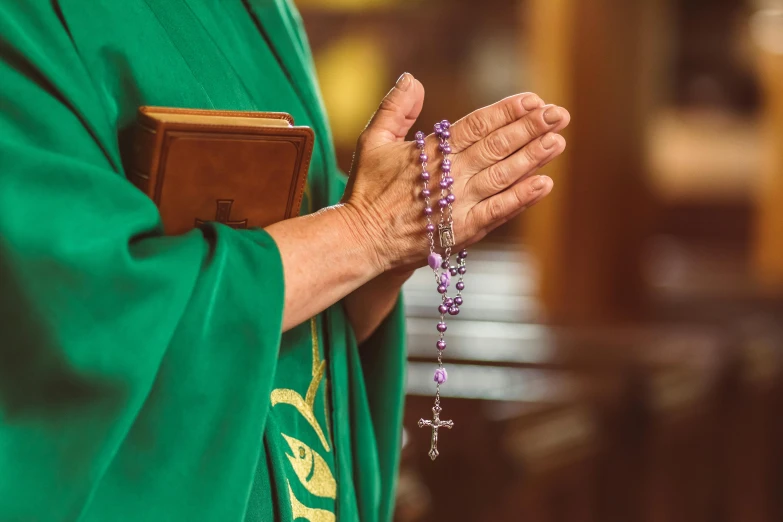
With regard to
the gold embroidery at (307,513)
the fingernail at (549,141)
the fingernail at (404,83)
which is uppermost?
the fingernail at (404,83)

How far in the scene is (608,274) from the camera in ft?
21.1

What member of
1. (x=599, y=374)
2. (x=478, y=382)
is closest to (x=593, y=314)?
(x=599, y=374)

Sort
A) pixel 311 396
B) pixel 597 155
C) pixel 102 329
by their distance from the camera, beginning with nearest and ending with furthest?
pixel 102 329 < pixel 311 396 < pixel 597 155

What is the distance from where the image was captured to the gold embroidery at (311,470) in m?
1.20

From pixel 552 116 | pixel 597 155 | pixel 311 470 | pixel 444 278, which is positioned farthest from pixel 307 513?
pixel 597 155

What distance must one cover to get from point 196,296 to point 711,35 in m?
10.4

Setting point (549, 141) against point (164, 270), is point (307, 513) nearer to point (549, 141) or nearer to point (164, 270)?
point (164, 270)

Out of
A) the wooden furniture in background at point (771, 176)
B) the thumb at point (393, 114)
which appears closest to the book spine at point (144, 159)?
the thumb at point (393, 114)

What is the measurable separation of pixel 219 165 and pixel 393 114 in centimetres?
22

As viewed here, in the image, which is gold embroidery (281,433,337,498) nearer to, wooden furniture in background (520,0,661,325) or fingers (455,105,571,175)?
fingers (455,105,571,175)

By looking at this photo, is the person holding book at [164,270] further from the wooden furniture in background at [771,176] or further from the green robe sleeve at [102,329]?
the wooden furniture in background at [771,176]

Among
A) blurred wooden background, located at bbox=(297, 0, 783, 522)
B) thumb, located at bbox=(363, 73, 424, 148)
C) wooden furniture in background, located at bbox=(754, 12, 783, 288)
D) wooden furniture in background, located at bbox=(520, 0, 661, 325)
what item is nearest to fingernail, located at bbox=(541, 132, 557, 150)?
thumb, located at bbox=(363, 73, 424, 148)

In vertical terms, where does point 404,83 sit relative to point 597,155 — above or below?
below

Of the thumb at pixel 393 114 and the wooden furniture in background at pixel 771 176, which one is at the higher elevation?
the wooden furniture in background at pixel 771 176
